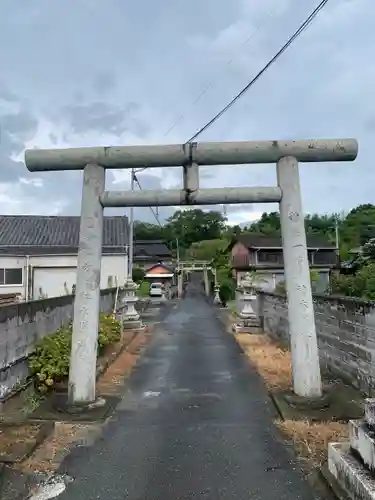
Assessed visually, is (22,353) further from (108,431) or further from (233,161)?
(233,161)

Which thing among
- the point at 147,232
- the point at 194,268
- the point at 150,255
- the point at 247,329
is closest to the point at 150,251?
the point at 150,255

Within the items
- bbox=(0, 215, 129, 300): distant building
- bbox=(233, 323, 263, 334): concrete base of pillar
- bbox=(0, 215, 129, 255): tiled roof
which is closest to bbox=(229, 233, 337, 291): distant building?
bbox=(0, 215, 129, 255): tiled roof

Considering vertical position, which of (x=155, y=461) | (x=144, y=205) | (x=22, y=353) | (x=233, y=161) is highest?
(x=233, y=161)

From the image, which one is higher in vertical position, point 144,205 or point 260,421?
point 144,205

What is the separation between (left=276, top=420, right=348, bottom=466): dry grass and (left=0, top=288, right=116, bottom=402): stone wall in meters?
3.12

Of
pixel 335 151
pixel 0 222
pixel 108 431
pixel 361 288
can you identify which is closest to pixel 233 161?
pixel 335 151

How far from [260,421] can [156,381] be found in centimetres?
256

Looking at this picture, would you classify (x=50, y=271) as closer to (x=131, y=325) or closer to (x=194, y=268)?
(x=131, y=325)

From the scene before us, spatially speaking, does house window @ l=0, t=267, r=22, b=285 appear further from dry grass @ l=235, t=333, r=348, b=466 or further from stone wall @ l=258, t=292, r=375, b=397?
stone wall @ l=258, t=292, r=375, b=397

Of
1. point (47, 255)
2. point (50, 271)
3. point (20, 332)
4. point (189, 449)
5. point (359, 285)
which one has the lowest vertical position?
point (189, 449)

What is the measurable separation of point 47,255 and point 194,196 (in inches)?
1002

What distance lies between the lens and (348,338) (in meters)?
6.47

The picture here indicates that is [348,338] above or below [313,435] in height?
above

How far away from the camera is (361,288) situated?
19.7m
